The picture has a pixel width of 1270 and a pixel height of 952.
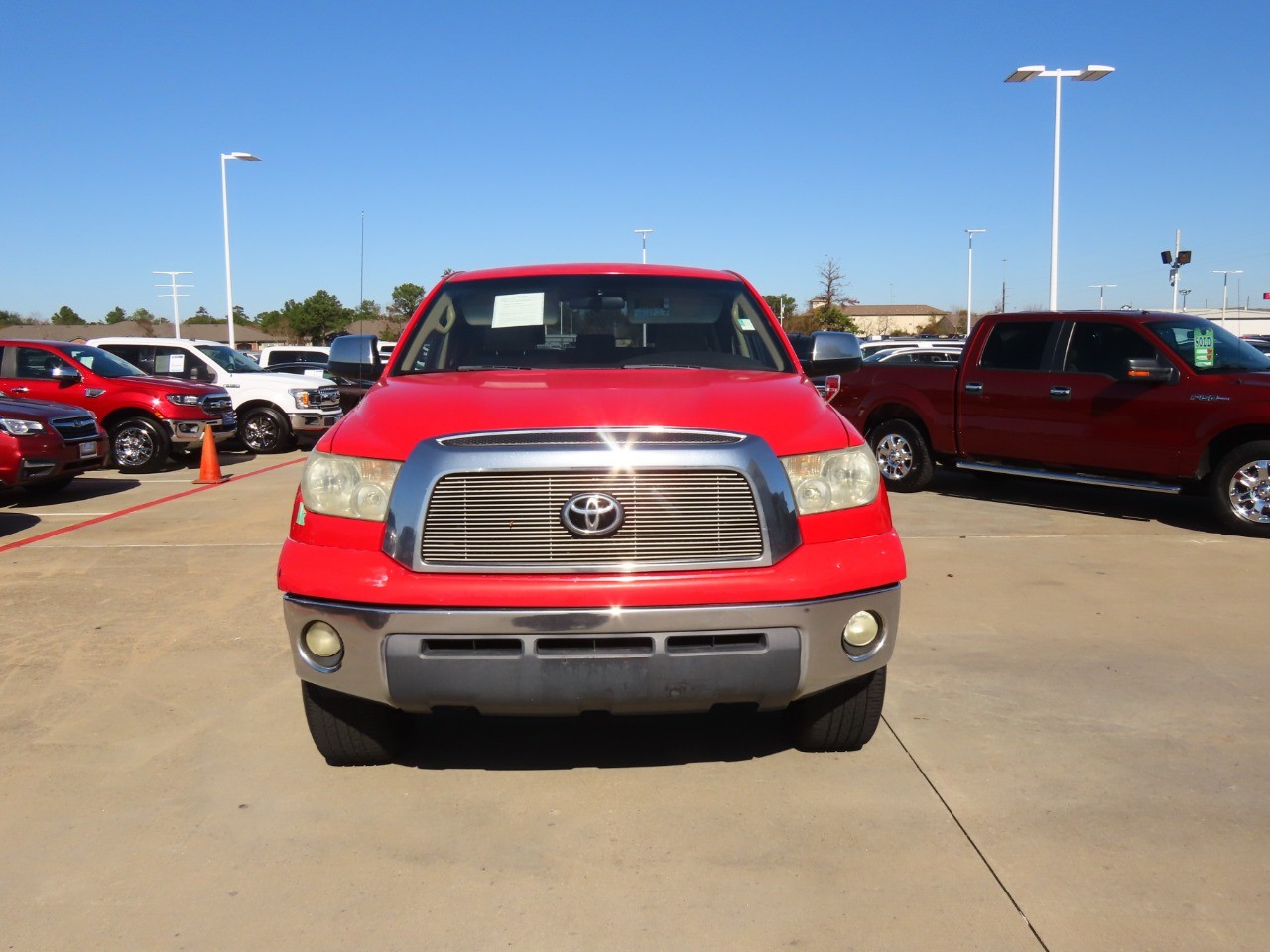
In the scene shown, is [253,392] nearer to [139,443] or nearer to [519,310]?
[139,443]

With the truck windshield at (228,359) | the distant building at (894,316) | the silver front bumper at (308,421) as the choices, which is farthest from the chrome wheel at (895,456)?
the distant building at (894,316)

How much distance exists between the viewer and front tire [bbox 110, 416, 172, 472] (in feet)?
45.9

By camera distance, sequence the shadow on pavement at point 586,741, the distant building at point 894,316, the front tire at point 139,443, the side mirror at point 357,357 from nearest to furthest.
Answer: the shadow on pavement at point 586,741, the side mirror at point 357,357, the front tire at point 139,443, the distant building at point 894,316

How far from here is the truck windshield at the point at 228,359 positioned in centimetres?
1742

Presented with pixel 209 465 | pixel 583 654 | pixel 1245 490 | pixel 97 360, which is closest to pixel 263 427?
pixel 97 360

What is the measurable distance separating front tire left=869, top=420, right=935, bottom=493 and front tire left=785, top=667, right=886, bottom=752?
756 cm

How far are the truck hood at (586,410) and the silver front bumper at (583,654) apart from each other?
1.79 ft

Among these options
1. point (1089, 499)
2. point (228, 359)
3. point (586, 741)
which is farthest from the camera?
point (228, 359)

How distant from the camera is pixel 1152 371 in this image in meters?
8.98

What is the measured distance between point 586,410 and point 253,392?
47.6ft

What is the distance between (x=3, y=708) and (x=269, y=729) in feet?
4.18

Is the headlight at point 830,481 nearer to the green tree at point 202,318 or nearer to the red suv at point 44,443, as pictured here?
the red suv at point 44,443

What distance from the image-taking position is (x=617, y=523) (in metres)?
3.25

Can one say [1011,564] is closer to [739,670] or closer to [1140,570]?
[1140,570]
